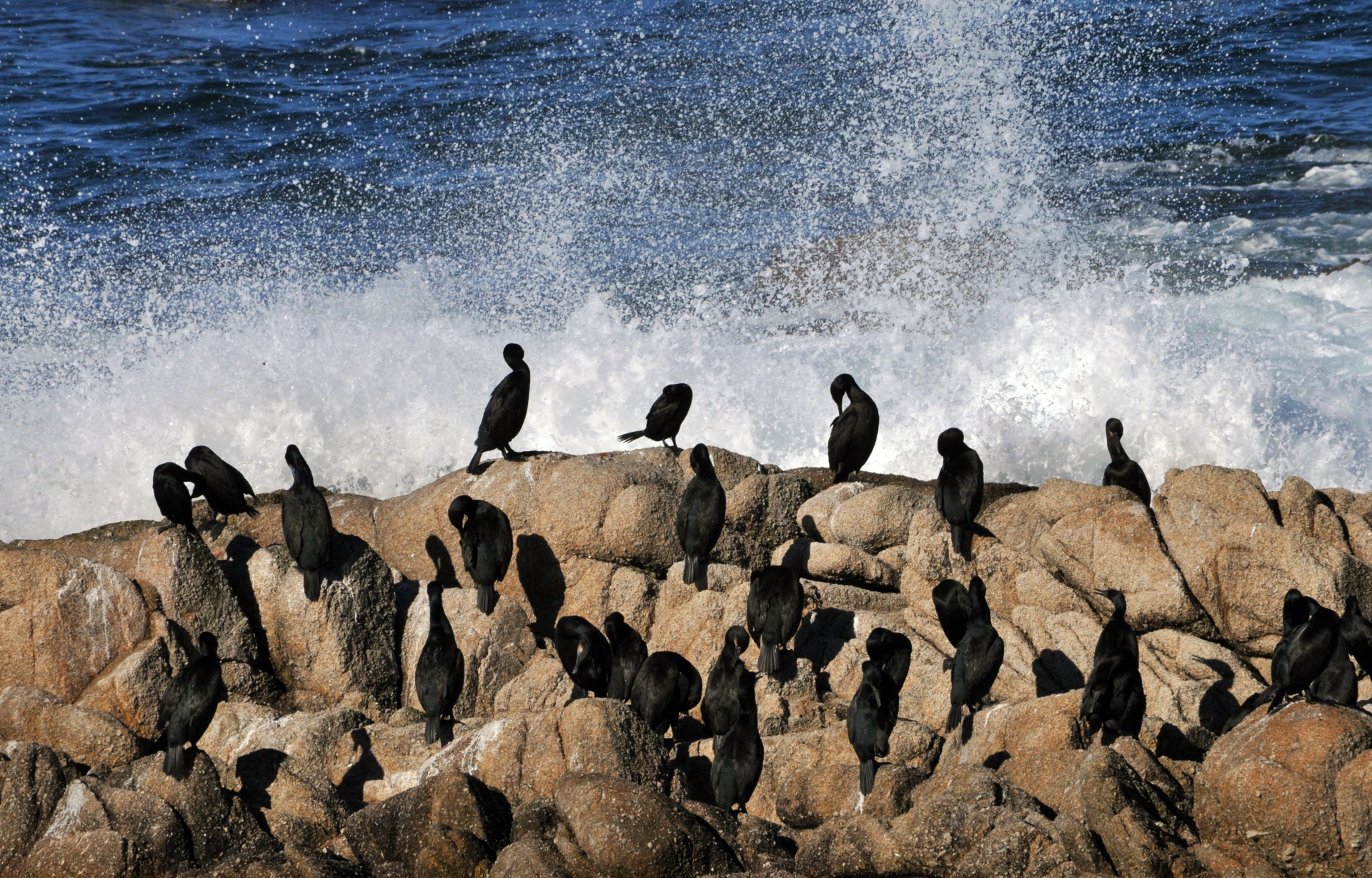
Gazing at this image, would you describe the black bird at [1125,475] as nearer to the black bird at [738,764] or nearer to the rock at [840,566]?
the rock at [840,566]

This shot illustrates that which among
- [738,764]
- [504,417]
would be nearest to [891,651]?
[738,764]

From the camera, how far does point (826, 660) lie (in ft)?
27.7

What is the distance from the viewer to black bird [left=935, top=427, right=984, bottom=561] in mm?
8820

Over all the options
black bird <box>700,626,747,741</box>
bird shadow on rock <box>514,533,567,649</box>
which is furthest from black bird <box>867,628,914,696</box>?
bird shadow on rock <box>514,533,567,649</box>

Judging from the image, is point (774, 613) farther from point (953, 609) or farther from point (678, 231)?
point (678, 231)

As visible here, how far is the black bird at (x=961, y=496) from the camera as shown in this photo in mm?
8820

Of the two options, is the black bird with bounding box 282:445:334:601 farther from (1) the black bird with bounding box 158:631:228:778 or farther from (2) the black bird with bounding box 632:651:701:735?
(2) the black bird with bounding box 632:651:701:735

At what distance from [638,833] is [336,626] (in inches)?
125

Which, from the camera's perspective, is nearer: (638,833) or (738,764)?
(638,833)

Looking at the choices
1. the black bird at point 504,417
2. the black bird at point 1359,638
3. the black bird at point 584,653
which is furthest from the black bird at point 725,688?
the black bird at point 1359,638

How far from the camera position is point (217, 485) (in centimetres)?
931

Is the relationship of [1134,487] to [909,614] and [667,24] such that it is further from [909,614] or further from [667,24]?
[667,24]

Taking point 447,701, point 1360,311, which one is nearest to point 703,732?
point 447,701

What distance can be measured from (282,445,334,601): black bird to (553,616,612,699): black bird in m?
1.59
